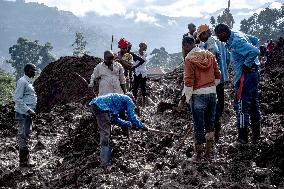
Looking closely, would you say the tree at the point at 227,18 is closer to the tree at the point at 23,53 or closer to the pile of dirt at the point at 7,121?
the pile of dirt at the point at 7,121

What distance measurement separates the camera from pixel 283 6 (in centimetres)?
5656

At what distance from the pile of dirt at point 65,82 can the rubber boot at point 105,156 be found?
388 inches

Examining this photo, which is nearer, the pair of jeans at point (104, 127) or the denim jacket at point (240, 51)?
the denim jacket at point (240, 51)

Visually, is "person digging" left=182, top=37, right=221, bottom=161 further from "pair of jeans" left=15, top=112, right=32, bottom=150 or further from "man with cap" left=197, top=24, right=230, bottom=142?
"pair of jeans" left=15, top=112, right=32, bottom=150

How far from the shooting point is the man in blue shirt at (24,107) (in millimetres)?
7141

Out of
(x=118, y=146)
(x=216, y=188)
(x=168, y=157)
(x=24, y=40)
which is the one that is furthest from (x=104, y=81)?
(x=24, y=40)

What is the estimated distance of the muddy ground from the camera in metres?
4.85

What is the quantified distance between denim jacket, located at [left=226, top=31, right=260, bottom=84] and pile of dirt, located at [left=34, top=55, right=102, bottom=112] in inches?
410

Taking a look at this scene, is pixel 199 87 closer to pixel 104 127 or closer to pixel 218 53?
pixel 218 53

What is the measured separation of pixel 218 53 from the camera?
Result: 606cm

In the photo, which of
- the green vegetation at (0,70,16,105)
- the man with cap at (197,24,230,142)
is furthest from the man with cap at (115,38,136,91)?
the green vegetation at (0,70,16,105)

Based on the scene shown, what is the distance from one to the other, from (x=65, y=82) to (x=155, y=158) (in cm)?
1120

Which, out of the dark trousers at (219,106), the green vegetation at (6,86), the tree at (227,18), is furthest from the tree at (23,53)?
the dark trousers at (219,106)

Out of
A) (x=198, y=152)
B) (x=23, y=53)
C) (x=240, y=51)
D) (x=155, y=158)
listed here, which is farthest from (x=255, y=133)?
(x=23, y=53)
